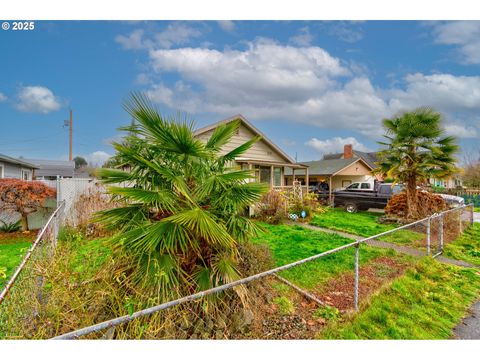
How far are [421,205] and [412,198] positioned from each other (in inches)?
21.7

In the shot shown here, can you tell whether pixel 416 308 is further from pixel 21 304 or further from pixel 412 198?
pixel 412 198

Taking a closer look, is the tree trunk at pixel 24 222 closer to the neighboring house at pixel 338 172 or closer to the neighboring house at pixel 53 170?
the neighboring house at pixel 338 172

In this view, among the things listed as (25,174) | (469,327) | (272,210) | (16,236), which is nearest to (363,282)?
(469,327)

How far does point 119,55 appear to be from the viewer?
1030cm

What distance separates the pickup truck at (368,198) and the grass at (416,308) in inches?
375

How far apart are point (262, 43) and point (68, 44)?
7189 mm

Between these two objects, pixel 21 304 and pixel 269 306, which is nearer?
pixel 21 304

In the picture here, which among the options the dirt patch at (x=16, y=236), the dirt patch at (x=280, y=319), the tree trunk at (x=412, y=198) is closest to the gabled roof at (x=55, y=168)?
the dirt patch at (x=16, y=236)

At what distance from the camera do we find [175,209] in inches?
124

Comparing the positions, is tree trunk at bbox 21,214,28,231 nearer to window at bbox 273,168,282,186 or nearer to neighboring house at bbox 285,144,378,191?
window at bbox 273,168,282,186

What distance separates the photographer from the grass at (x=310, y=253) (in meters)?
4.90

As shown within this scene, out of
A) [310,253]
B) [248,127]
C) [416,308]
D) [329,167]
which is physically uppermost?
[248,127]
